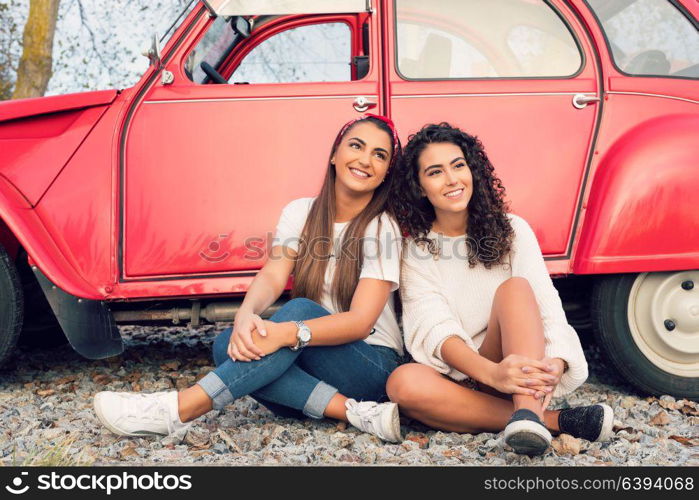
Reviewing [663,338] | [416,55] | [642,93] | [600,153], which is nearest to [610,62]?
[642,93]

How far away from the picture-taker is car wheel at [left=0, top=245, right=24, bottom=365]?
3.09m

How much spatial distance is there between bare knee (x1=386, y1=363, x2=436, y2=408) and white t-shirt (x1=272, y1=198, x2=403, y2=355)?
0.29 m

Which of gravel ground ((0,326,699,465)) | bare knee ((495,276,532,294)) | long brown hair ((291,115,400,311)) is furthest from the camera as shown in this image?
long brown hair ((291,115,400,311))

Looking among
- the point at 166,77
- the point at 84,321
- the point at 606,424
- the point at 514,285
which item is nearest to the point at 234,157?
the point at 166,77

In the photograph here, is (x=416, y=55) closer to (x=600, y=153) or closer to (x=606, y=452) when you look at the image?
(x=600, y=153)

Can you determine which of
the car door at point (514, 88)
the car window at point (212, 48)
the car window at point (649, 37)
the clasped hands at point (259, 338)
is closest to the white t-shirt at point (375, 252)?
the clasped hands at point (259, 338)

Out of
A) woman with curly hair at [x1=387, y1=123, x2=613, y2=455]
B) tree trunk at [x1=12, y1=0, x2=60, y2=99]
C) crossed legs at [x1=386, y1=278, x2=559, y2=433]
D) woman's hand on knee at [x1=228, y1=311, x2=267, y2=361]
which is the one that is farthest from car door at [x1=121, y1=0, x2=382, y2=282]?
tree trunk at [x1=12, y1=0, x2=60, y2=99]

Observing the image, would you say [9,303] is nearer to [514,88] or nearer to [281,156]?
[281,156]

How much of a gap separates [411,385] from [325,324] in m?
0.36

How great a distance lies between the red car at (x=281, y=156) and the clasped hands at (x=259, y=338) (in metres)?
0.69

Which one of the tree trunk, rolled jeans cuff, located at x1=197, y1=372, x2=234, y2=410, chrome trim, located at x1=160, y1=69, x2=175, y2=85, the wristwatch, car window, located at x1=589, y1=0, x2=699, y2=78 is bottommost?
rolled jeans cuff, located at x1=197, y1=372, x2=234, y2=410

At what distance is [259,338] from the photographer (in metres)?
2.44

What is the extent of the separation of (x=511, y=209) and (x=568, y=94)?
1.91ft

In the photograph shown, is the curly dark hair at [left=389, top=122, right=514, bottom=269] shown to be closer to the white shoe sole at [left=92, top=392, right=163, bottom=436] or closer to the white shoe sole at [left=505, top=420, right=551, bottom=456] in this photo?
the white shoe sole at [left=505, top=420, right=551, bottom=456]
